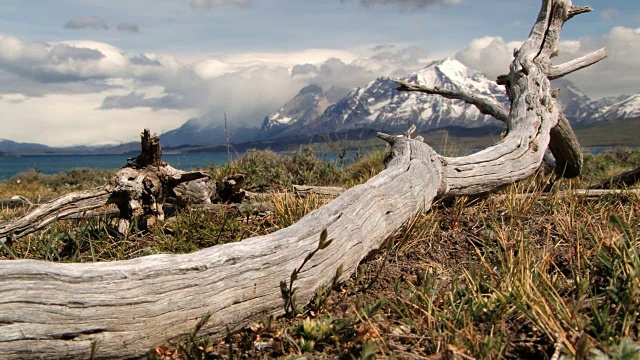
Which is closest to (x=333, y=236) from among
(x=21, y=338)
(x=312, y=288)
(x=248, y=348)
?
(x=312, y=288)

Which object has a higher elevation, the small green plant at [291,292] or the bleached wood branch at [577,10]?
the bleached wood branch at [577,10]

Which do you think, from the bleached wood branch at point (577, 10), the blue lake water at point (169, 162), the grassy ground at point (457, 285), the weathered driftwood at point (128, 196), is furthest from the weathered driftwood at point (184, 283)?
the bleached wood branch at point (577, 10)

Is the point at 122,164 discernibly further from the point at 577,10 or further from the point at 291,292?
the point at 291,292

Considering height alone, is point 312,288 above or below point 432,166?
below

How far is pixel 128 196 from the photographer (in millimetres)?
5902

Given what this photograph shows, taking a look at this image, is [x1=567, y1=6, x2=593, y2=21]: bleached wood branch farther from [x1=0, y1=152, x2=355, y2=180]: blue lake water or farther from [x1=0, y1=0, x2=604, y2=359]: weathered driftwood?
[x1=0, y1=0, x2=604, y2=359]: weathered driftwood

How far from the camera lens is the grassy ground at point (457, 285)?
3.43 m

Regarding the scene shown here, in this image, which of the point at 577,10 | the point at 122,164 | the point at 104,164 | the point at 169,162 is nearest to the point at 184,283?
the point at 577,10

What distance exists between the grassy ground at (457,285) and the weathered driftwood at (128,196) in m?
0.21

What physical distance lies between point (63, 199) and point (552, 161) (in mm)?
7751

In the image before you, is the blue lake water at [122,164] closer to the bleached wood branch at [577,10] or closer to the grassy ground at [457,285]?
the grassy ground at [457,285]

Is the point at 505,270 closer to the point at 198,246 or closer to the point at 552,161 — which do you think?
the point at 198,246

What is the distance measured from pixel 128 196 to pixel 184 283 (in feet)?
8.42

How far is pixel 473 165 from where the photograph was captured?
652 centimetres
